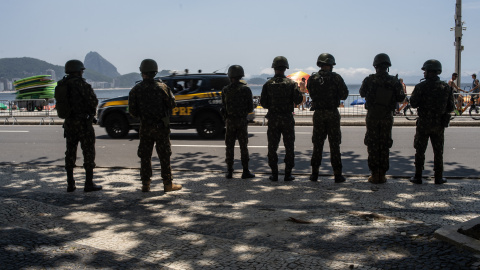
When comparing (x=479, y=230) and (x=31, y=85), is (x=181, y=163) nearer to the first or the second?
(x=479, y=230)

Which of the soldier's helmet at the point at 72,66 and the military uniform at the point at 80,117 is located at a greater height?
the soldier's helmet at the point at 72,66

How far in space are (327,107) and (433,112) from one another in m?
1.50

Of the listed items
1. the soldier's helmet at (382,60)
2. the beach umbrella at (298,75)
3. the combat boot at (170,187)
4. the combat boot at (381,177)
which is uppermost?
the beach umbrella at (298,75)

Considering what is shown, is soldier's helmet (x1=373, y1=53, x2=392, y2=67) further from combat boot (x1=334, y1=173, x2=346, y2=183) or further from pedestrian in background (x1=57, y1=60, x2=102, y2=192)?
pedestrian in background (x1=57, y1=60, x2=102, y2=192)

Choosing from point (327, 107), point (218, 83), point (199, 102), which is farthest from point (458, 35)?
point (327, 107)

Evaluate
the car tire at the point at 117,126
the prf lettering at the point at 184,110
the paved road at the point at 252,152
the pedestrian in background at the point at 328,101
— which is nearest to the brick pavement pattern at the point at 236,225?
the pedestrian in background at the point at 328,101

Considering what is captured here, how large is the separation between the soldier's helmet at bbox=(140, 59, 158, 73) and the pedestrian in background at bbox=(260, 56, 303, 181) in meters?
1.75

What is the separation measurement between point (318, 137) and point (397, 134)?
7.11 meters

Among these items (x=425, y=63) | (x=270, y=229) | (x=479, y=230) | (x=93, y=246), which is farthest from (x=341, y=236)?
(x=425, y=63)

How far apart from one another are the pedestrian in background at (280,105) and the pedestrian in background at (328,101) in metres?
0.31

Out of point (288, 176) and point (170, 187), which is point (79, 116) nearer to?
point (170, 187)

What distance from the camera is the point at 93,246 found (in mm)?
4418

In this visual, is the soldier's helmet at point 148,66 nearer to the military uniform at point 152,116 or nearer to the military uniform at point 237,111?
the military uniform at point 152,116

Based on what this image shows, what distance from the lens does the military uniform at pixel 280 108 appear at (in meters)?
7.41
